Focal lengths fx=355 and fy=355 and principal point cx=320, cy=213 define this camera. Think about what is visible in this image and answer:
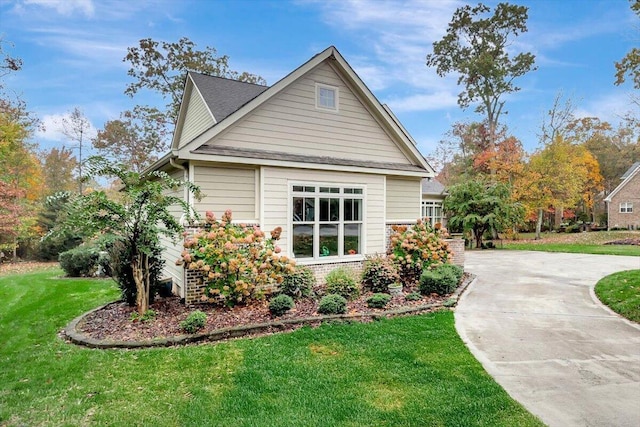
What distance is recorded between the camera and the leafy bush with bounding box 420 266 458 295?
8414 mm

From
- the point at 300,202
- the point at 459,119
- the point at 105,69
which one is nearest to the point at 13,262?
the point at 105,69

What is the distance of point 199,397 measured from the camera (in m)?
3.89

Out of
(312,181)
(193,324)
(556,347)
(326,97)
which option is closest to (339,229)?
(312,181)

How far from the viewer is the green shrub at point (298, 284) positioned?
25.6 ft

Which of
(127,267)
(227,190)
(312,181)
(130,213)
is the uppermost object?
(312,181)

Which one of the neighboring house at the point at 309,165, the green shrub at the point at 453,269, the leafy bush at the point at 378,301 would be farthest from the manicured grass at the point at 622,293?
the neighboring house at the point at 309,165

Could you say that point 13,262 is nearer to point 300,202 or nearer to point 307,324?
point 300,202

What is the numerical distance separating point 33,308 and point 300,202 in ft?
22.1

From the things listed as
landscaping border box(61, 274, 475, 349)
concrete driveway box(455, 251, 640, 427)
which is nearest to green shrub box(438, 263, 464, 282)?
concrete driveway box(455, 251, 640, 427)

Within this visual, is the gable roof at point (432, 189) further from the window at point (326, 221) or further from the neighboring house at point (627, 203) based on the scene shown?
the neighboring house at point (627, 203)

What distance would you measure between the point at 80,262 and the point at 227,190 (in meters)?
8.88

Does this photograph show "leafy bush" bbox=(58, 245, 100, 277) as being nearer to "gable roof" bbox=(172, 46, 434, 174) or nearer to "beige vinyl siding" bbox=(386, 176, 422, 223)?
"gable roof" bbox=(172, 46, 434, 174)

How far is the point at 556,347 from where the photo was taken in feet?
17.8

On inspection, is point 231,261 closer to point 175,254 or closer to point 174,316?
point 174,316
